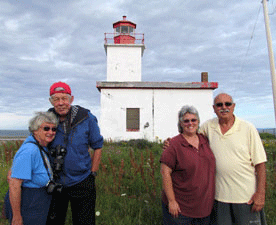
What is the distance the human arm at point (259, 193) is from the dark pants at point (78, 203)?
1717 mm

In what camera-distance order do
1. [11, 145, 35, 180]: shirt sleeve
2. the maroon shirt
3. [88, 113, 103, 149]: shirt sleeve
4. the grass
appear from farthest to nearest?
the grass
[88, 113, 103, 149]: shirt sleeve
the maroon shirt
[11, 145, 35, 180]: shirt sleeve

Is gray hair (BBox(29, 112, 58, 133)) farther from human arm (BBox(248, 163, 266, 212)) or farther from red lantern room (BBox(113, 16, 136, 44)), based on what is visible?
red lantern room (BBox(113, 16, 136, 44))

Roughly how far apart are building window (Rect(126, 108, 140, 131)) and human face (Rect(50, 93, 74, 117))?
427 inches

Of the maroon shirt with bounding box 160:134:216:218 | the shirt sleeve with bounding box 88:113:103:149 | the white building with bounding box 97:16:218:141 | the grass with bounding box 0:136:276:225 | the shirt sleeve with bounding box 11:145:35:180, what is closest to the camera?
the shirt sleeve with bounding box 11:145:35:180

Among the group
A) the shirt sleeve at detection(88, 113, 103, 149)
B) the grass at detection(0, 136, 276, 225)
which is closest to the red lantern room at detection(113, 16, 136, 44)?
the grass at detection(0, 136, 276, 225)

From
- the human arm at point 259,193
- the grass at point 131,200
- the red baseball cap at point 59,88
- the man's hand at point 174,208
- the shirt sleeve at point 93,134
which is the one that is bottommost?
the grass at point 131,200

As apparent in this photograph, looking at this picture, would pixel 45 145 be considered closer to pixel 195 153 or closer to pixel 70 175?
pixel 70 175

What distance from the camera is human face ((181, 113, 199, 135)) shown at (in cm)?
250

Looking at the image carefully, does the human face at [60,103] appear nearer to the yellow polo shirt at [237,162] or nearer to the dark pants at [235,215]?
the yellow polo shirt at [237,162]

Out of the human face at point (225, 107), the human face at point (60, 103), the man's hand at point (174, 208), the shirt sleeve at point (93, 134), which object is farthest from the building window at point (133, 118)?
the man's hand at point (174, 208)

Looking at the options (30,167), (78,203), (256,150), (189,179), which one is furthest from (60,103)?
(256,150)

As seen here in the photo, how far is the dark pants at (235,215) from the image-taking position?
2.42m

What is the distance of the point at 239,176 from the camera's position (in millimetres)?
2424

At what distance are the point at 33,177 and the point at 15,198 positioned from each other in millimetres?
222
